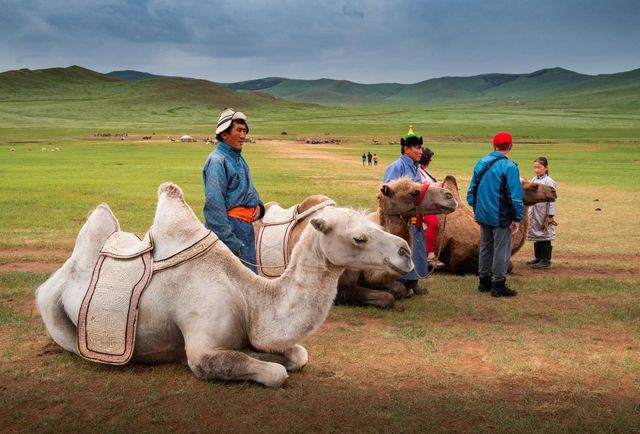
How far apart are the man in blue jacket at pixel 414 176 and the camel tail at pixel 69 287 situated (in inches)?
175

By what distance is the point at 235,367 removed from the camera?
5457mm

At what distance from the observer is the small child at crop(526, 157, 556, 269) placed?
12.1 metres

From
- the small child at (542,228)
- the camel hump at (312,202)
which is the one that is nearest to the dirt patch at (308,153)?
the small child at (542,228)

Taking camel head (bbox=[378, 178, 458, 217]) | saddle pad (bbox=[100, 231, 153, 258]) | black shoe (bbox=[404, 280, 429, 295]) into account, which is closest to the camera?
saddle pad (bbox=[100, 231, 153, 258])

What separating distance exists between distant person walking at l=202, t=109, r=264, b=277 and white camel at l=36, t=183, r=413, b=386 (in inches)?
27.4

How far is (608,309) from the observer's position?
884cm

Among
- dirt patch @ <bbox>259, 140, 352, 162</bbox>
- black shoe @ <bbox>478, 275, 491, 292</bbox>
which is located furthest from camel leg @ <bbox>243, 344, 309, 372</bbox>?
dirt patch @ <bbox>259, 140, 352, 162</bbox>

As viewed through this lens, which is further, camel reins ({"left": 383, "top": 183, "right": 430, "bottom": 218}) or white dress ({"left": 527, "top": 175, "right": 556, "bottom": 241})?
white dress ({"left": 527, "top": 175, "right": 556, "bottom": 241})

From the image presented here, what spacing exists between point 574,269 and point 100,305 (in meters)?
8.81

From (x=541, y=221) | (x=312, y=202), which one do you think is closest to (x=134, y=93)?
(x=541, y=221)

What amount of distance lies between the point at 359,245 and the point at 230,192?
2.14 m

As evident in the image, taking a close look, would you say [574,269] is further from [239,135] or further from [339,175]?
[339,175]

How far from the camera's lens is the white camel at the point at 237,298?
5500 mm

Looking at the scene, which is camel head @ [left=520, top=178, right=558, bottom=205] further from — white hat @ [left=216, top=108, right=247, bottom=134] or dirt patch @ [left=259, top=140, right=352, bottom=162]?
dirt patch @ [left=259, top=140, right=352, bottom=162]
